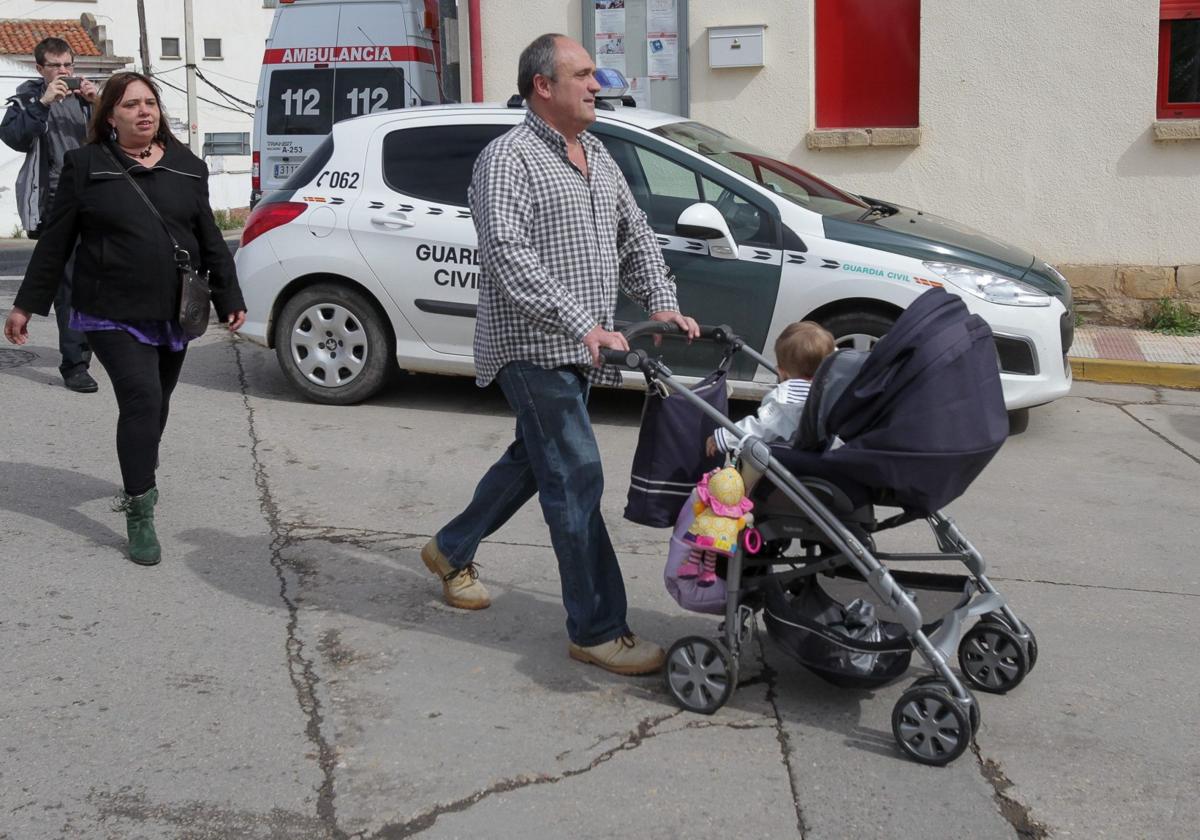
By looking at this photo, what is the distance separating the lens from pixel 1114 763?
382 cm

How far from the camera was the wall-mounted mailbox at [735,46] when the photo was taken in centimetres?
1120

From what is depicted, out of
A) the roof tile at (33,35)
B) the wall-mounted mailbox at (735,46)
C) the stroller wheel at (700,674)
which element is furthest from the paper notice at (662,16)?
the roof tile at (33,35)

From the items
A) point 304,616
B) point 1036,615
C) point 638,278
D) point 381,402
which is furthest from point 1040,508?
point 381,402

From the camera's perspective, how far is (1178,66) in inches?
424

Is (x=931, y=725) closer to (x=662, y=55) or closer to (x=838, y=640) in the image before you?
(x=838, y=640)

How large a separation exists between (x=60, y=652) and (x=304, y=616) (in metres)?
0.81

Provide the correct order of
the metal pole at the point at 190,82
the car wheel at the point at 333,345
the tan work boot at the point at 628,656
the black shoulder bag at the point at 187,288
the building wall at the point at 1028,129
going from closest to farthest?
1. the tan work boot at the point at 628,656
2. the black shoulder bag at the point at 187,288
3. the car wheel at the point at 333,345
4. the building wall at the point at 1028,129
5. the metal pole at the point at 190,82

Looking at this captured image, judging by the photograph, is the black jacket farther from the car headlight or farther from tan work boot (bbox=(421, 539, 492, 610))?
the car headlight

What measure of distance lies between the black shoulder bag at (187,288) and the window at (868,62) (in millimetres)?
7088

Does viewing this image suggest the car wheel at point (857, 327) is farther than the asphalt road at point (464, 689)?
Yes

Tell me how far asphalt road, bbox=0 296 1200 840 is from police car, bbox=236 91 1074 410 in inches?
41.8

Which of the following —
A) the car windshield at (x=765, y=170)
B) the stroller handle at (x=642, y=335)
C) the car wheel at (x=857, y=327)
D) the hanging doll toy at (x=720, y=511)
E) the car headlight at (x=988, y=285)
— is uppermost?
the car windshield at (x=765, y=170)

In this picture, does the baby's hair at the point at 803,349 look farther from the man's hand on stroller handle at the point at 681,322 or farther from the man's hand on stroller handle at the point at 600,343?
the man's hand on stroller handle at the point at 600,343

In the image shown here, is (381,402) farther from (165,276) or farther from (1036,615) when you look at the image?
(1036,615)
